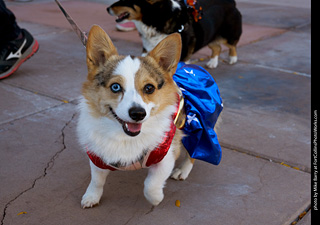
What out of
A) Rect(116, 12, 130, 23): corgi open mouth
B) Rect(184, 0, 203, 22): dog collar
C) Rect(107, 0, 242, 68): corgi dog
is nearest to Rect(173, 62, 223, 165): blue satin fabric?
Rect(107, 0, 242, 68): corgi dog

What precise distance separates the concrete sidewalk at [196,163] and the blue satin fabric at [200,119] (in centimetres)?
30

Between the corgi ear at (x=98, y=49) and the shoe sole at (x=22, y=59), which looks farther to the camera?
the shoe sole at (x=22, y=59)

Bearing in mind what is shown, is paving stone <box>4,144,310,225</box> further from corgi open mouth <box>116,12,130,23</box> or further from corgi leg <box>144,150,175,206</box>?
corgi open mouth <box>116,12,130,23</box>

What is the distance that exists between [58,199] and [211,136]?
125 centimetres

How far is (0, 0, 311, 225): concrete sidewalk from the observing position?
294cm

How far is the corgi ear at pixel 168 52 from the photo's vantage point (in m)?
2.77

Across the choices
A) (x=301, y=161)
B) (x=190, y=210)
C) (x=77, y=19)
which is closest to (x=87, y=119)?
(x=190, y=210)

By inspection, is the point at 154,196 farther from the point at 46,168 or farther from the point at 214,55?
the point at 214,55

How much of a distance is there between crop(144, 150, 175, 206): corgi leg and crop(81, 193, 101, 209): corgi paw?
0.37 m

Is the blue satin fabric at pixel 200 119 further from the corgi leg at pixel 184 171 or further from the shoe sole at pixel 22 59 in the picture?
the shoe sole at pixel 22 59

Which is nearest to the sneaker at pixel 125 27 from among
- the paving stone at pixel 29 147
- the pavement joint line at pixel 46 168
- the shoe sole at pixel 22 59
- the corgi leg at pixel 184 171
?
the shoe sole at pixel 22 59

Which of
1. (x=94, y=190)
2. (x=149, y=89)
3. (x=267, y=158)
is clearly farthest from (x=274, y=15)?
(x=94, y=190)

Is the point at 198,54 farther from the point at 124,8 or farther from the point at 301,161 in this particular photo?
the point at 301,161

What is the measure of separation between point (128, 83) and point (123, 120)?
24 cm
